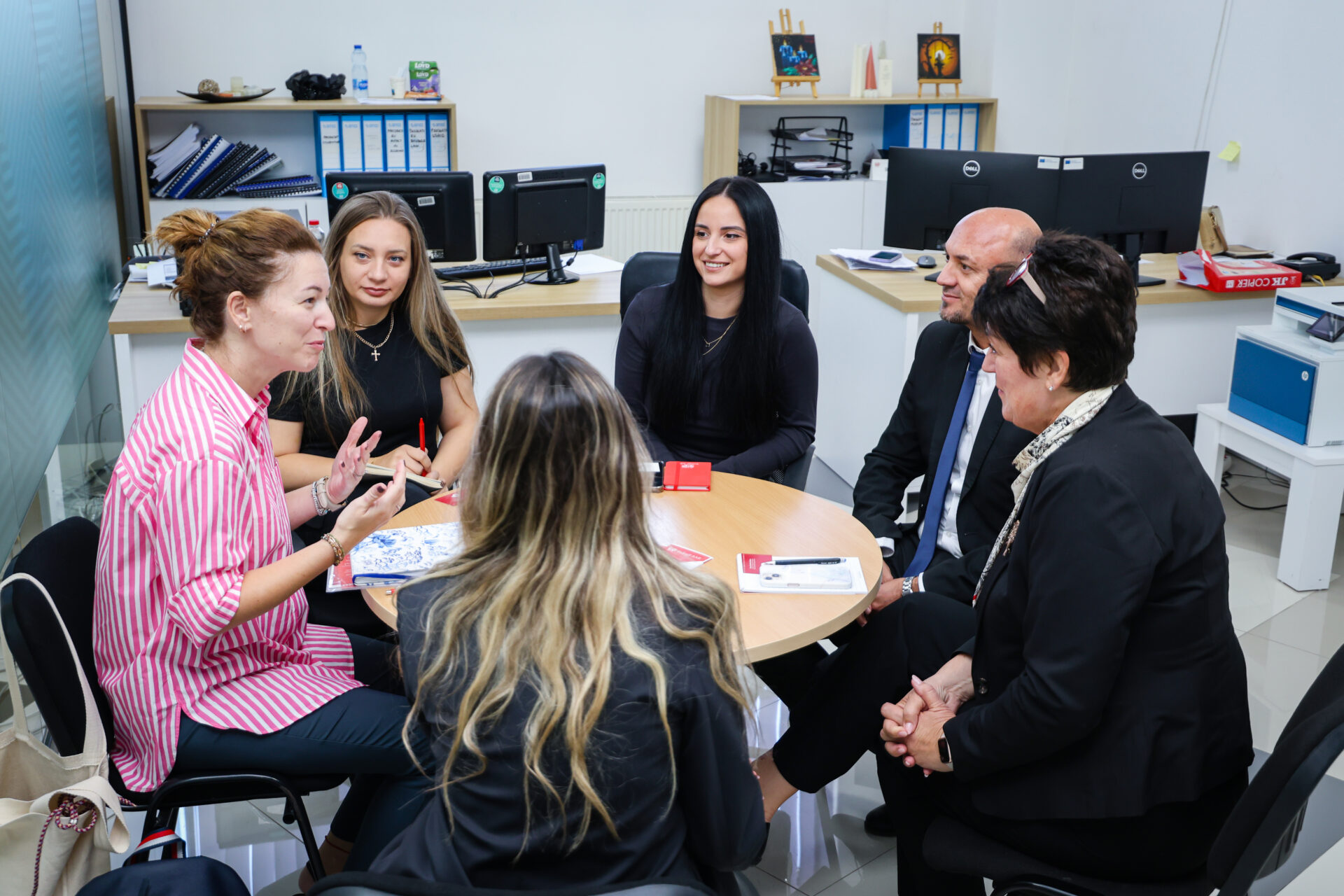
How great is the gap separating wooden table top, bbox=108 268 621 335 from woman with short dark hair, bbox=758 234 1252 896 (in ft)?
6.81

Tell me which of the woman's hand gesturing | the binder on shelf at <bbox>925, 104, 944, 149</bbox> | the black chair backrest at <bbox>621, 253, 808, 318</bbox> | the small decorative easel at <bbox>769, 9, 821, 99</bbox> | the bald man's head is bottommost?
the woman's hand gesturing

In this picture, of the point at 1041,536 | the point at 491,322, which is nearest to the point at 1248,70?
the point at 491,322

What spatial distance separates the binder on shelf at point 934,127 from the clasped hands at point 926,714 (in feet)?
14.9

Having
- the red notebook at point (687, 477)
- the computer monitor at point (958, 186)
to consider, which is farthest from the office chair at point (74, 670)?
the computer monitor at point (958, 186)

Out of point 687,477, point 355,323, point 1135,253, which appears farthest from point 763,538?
point 1135,253

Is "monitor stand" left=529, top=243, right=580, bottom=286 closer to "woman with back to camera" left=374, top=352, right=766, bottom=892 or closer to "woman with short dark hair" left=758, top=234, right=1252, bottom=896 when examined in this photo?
"woman with short dark hair" left=758, top=234, right=1252, bottom=896

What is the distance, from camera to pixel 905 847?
5.99 ft

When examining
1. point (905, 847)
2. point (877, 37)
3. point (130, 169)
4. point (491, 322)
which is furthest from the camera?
point (877, 37)

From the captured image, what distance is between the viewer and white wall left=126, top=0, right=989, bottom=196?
5250 millimetres

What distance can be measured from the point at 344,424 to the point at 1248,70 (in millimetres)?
3967

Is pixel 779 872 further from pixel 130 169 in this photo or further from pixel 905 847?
pixel 130 169

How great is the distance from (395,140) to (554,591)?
4.47 meters

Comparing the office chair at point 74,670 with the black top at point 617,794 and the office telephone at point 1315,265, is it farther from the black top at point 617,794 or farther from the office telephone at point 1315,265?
the office telephone at point 1315,265

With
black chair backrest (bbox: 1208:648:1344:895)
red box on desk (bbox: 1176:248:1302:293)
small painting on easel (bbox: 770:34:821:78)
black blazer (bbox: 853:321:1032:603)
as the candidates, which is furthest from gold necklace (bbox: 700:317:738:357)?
small painting on easel (bbox: 770:34:821:78)
